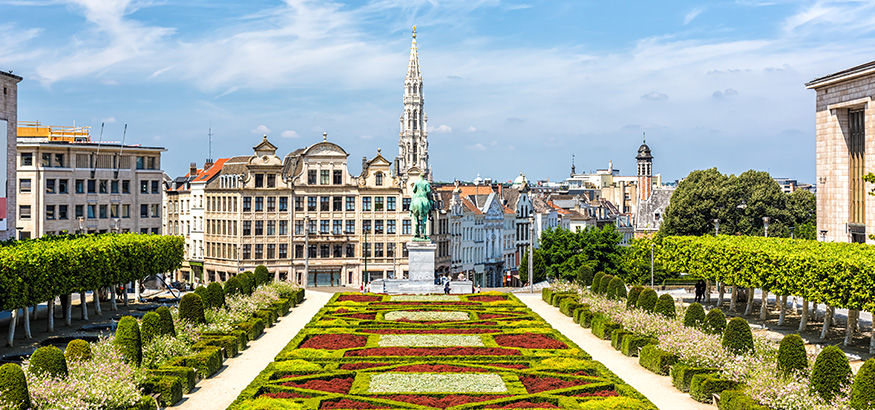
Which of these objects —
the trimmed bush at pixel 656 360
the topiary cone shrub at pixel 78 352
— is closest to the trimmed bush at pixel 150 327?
the topiary cone shrub at pixel 78 352

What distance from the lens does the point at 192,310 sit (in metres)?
43.9

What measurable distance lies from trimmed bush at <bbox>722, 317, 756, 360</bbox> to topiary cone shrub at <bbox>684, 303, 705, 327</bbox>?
20.6 feet

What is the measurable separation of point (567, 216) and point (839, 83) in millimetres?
78262

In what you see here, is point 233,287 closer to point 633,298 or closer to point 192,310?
point 192,310

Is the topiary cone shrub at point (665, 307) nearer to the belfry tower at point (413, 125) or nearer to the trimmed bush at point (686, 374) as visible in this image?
the trimmed bush at point (686, 374)

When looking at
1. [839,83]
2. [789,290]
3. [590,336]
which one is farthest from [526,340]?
[839,83]

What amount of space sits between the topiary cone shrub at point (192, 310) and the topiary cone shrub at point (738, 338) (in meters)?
23.5

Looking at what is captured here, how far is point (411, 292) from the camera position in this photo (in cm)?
6662

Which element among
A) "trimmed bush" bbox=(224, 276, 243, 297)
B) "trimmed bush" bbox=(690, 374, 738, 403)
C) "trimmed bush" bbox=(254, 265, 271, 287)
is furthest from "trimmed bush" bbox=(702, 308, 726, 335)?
"trimmed bush" bbox=(254, 265, 271, 287)

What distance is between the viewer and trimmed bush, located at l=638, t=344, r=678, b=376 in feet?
119

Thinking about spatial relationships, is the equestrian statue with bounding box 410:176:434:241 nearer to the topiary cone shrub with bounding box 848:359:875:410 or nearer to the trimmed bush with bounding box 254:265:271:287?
the trimmed bush with bounding box 254:265:271:287

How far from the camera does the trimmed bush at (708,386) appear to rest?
1229 inches

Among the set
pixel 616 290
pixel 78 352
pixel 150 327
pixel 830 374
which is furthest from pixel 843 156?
pixel 78 352

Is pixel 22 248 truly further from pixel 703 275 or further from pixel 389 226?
pixel 389 226
